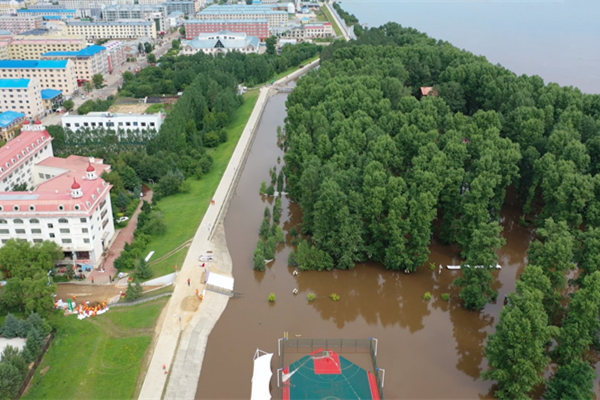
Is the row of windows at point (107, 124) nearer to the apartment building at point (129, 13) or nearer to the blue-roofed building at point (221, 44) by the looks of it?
the blue-roofed building at point (221, 44)

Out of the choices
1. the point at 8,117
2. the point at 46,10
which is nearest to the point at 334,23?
the point at 46,10

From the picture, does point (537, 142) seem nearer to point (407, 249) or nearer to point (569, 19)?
point (407, 249)

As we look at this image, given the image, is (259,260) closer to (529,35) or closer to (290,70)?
(290,70)

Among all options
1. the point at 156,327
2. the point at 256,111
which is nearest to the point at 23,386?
the point at 156,327

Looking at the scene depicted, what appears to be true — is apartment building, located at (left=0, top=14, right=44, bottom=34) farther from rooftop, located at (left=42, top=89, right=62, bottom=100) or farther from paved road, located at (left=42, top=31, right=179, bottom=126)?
rooftop, located at (left=42, top=89, right=62, bottom=100)

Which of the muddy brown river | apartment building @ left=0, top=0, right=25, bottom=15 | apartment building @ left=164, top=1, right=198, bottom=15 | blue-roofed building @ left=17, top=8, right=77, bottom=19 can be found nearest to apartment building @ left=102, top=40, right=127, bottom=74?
blue-roofed building @ left=17, top=8, right=77, bottom=19

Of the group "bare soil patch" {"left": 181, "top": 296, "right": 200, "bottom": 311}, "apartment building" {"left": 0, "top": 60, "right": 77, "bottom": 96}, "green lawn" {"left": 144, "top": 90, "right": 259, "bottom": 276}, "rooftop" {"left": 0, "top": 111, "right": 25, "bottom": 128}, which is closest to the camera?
"bare soil patch" {"left": 181, "top": 296, "right": 200, "bottom": 311}

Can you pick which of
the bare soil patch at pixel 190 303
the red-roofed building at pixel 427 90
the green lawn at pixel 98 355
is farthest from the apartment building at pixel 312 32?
the green lawn at pixel 98 355
